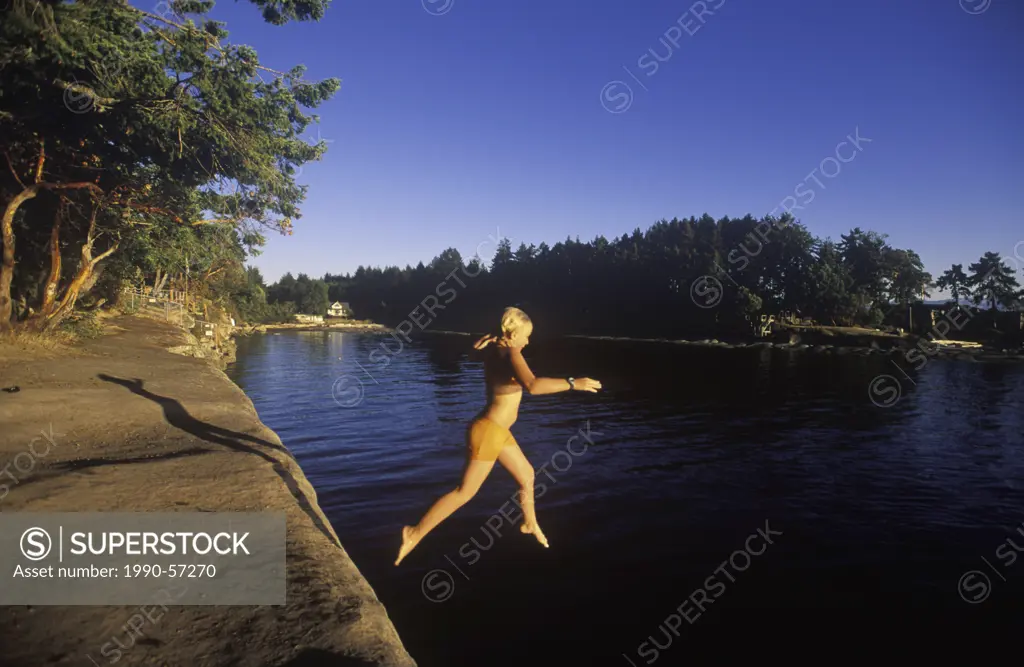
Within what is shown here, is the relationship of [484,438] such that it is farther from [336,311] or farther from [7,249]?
[336,311]

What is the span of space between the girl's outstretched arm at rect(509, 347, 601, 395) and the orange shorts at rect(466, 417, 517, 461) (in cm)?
46

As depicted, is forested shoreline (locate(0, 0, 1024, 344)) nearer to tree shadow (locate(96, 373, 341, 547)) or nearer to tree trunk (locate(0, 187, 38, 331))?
tree trunk (locate(0, 187, 38, 331))

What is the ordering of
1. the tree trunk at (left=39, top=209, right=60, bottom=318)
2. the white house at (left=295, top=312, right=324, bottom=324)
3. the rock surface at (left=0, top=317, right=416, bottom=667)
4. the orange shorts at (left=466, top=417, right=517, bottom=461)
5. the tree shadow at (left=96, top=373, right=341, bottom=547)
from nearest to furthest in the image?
the rock surface at (left=0, top=317, right=416, bottom=667) → the orange shorts at (left=466, top=417, right=517, bottom=461) → the tree shadow at (left=96, top=373, right=341, bottom=547) → the tree trunk at (left=39, top=209, right=60, bottom=318) → the white house at (left=295, top=312, right=324, bottom=324)

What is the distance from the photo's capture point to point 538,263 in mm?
117875

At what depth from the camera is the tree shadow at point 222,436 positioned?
6.74 m

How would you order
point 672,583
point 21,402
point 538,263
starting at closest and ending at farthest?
point 672,583 < point 21,402 < point 538,263

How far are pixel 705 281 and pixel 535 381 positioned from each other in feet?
286

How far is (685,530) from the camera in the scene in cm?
958

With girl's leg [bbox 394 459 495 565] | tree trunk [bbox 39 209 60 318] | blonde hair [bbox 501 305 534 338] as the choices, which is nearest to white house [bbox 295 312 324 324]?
tree trunk [bbox 39 209 60 318]

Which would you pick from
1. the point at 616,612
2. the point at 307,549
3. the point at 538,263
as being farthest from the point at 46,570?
the point at 538,263

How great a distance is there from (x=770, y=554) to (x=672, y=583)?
7.49 feet

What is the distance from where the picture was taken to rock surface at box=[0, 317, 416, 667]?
3.71 metres

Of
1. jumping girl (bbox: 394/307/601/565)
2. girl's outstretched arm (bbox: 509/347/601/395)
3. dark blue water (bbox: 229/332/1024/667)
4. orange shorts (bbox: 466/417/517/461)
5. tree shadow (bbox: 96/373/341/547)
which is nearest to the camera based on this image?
girl's outstretched arm (bbox: 509/347/601/395)

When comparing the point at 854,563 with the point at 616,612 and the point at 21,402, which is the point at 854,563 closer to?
the point at 616,612
